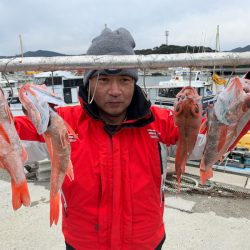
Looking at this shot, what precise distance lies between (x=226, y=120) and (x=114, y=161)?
92 cm

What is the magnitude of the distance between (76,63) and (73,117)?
30.6 inches

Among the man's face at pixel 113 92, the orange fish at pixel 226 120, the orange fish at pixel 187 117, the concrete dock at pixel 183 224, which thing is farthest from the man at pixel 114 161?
the concrete dock at pixel 183 224

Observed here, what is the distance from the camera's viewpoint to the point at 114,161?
245 cm

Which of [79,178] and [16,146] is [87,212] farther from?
[16,146]

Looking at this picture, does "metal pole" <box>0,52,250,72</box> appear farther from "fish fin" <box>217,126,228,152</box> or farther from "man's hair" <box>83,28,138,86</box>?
"man's hair" <box>83,28,138,86</box>

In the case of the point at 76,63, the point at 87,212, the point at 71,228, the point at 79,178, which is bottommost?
the point at 71,228

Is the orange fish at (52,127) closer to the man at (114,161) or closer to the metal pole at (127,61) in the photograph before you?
the metal pole at (127,61)

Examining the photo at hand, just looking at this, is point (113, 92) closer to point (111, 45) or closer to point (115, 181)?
point (111, 45)

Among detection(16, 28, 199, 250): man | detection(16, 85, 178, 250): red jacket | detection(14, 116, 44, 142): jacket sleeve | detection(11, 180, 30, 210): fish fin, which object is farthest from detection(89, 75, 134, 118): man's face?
detection(11, 180, 30, 210): fish fin

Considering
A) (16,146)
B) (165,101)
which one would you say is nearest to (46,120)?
(16,146)

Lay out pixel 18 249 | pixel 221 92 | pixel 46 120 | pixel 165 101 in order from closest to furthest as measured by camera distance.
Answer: pixel 46 120
pixel 221 92
pixel 18 249
pixel 165 101

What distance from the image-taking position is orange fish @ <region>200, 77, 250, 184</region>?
1.84m

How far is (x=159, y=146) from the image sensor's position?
259 cm

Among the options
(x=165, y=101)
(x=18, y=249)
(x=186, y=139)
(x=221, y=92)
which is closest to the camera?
(x=221, y=92)
